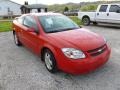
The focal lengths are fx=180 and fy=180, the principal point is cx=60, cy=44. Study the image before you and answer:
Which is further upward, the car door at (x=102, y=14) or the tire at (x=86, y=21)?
the car door at (x=102, y=14)

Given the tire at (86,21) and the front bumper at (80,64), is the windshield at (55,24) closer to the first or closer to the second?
the front bumper at (80,64)

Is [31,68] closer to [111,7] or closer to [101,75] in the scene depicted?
[101,75]

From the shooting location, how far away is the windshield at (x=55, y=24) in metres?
5.27

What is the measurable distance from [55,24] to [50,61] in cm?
131

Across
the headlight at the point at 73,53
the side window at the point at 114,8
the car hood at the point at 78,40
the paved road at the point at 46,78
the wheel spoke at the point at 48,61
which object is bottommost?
the paved road at the point at 46,78

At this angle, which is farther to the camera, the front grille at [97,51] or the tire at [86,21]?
the tire at [86,21]

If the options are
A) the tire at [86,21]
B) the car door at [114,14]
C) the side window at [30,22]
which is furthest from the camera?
the tire at [86,21]

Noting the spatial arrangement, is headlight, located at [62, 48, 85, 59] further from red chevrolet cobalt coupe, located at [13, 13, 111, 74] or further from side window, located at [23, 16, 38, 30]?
side window, located at [23, 16, 38, 30]

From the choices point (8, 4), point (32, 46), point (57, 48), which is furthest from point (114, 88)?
point (8, 4)

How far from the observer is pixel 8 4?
148 feet

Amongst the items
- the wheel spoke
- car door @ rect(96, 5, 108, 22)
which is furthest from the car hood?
car door @ rect(96, 5, 108, 22)

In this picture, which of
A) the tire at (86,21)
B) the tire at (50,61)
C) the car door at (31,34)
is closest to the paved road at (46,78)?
the tire at (50,61)

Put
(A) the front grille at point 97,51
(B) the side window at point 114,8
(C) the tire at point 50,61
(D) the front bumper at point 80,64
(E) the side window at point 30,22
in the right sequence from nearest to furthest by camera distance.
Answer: (D) the front bumper at point 80,64, (A) the front grille at point 97,51, (C) the tire at point 50,61, (E) the side window at point 30,22, (B) the side window at point 114,8

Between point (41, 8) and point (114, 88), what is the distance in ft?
154
